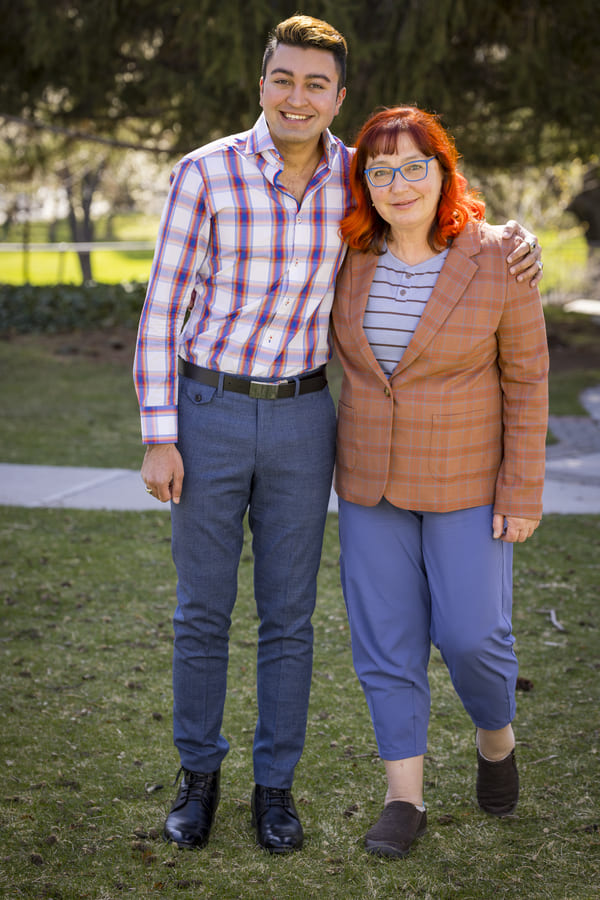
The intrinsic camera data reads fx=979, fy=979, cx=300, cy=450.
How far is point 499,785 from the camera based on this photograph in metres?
2.88

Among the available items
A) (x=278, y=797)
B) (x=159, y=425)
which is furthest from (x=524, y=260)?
(x=278, y=797)

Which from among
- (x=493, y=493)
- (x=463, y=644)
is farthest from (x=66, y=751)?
(x=493, y=493)

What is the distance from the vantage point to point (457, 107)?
10.8 metres

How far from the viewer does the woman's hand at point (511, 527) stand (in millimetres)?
2641

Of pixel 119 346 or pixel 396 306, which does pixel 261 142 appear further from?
pixel 119 346

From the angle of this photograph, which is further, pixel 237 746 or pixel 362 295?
pixel 237 746

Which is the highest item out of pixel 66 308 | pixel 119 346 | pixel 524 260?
pixel 524 260

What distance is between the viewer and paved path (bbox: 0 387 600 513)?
5.95 m

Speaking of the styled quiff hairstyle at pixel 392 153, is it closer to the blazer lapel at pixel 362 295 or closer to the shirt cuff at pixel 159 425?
the blazer lapel at pixel 362 295

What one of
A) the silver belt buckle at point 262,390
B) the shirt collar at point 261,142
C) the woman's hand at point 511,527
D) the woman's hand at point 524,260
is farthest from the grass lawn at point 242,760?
the shirt collar at point 261,142

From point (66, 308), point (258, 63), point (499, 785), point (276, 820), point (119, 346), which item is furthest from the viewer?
point (66, 308)

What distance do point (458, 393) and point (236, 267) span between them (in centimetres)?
68

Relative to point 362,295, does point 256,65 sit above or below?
above

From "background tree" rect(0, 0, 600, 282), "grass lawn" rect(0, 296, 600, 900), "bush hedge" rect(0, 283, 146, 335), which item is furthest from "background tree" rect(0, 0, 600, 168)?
"grass lawn" rect(0, 296, 600, 900)
